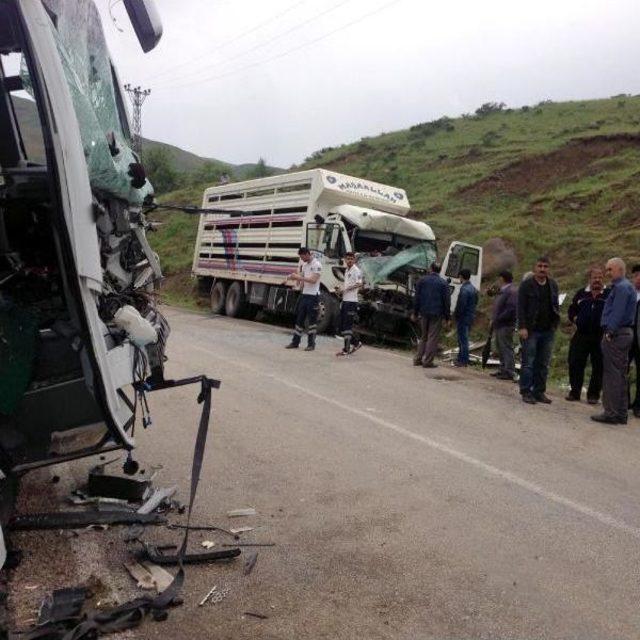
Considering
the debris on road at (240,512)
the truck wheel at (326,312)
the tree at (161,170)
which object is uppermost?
the tree at (161,170)

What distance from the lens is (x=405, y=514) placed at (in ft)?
13.9

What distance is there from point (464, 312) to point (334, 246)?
341 cm

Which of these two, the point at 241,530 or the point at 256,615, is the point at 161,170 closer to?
the point at 241,530

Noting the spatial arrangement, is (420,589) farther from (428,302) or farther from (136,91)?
(136,91)

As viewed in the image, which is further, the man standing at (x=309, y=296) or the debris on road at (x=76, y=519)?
the man standing at (x=309, y=296)

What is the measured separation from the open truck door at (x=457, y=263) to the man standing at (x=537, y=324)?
4.81m

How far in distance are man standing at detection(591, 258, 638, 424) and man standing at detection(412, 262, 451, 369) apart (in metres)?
3.44

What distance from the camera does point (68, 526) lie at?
12.4ft

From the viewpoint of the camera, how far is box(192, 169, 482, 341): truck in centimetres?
1338

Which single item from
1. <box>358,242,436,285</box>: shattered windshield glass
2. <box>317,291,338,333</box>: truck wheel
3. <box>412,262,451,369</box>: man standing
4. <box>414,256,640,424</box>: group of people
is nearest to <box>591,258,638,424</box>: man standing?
<box>414,256,640,424</box>: group of people

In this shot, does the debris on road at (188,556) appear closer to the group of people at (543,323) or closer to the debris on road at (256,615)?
the debris on road at (256,615)

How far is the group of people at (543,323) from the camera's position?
7.29 meters

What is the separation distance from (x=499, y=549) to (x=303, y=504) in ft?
4.13

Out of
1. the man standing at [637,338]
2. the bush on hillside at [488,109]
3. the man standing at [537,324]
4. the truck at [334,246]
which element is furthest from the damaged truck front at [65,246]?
the bush on hillside at [488,109]
